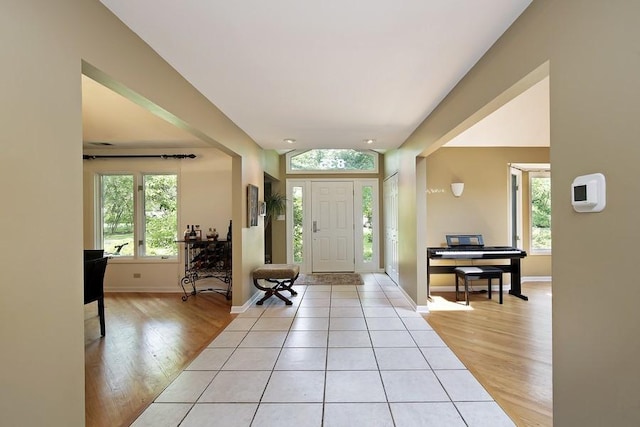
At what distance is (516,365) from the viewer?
266cm

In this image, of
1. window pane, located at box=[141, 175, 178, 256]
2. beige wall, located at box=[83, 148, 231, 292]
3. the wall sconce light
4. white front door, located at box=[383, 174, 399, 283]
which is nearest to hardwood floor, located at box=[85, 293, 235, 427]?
beige wall, located at box=[83, 148, 231, 292]

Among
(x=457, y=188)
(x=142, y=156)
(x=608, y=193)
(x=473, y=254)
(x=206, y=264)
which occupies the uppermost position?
(x=142, y=156)

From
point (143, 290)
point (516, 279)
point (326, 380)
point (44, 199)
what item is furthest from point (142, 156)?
point (516, 279)

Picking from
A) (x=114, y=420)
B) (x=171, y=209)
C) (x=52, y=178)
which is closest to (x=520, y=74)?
(x=52, y=178)

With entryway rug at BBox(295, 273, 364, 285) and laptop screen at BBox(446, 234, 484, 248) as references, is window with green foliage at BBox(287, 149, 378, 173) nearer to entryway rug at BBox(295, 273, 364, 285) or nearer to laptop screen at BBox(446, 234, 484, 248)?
entryway rug at BBox(295, 273, 364, 285)

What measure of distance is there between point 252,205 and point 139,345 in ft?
6.95

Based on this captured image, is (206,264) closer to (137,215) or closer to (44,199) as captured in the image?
(137,215)

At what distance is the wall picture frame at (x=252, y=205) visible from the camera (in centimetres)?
437

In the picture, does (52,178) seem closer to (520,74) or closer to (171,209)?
(520,74)

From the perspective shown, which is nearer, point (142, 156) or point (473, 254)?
point (473, 254)

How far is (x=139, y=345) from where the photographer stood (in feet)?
10.5

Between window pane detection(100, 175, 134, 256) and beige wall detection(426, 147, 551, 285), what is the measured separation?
191 inches

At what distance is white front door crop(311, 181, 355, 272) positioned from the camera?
265 inches

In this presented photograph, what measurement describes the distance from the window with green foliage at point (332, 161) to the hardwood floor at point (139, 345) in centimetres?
315
